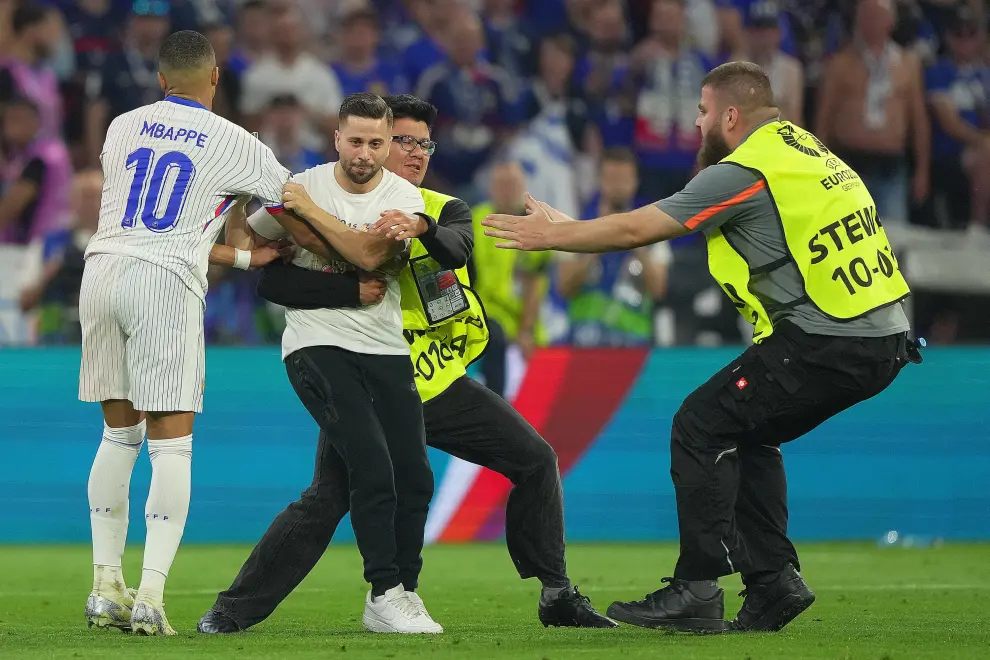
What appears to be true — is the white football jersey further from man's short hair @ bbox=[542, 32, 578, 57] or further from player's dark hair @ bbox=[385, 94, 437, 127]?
man's short hair @ bbox=[542, 32, 578, 57]

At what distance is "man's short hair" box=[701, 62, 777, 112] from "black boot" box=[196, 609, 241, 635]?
286 centimetres

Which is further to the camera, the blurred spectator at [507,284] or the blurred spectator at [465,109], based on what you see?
the blurred spectator at [465,109]

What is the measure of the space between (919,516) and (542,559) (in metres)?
5.76

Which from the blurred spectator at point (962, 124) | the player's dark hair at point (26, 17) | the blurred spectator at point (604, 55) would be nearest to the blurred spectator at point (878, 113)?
the blurred spectator at point (962, 124)

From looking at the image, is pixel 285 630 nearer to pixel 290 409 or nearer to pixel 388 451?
pixel 388 451

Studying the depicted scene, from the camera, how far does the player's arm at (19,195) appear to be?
40.4 feet

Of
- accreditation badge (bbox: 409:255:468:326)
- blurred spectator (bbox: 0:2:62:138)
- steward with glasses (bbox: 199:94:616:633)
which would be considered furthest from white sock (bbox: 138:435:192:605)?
blurred spectator (bbox: 0:2:62:138)

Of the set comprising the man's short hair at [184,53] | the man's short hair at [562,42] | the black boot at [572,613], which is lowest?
the black boot at [572,613]

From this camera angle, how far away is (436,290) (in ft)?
19.2

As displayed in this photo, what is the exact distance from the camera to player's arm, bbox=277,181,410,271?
216 inches

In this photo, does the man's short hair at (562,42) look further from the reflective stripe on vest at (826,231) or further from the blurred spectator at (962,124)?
the reflective stripe on vest at (826,231)

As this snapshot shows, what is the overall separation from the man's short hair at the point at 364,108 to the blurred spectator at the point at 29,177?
7409 millimetres

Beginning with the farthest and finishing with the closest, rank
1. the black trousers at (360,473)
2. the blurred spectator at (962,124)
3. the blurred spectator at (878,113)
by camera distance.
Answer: the blurred spectator at (962,124), the blurred spectator at (878,113), the black trousers at (360,473)

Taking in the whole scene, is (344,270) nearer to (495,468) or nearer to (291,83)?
(495,468)
